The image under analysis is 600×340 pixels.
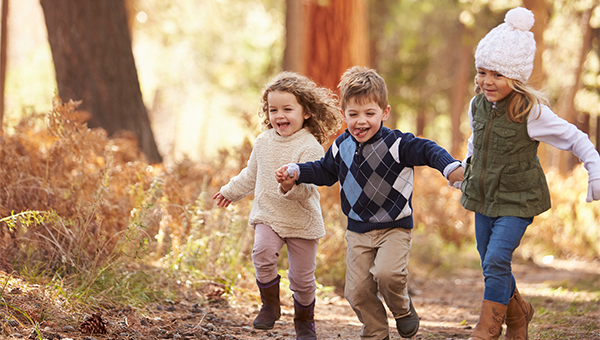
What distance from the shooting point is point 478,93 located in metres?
3.40

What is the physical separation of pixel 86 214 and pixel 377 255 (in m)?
2.08

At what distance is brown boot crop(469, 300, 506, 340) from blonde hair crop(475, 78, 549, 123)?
101 centimetres

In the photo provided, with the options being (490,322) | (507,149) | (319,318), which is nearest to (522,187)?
(507,149)

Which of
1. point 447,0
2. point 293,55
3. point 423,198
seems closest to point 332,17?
point 293,55

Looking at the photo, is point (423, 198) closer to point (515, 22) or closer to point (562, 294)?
point (562, 294)

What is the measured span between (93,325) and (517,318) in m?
2.39

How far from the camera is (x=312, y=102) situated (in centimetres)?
366

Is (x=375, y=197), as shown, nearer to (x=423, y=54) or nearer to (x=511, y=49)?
(x=511, y=49)

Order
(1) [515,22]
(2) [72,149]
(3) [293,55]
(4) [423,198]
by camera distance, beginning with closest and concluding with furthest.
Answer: (1) [515,22]
(2) [72,149]
(3) [293,55]
(4) [423,198]

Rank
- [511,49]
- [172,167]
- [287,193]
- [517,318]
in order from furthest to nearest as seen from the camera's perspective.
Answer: [172,167], [287,193], [517,318], [511,49]

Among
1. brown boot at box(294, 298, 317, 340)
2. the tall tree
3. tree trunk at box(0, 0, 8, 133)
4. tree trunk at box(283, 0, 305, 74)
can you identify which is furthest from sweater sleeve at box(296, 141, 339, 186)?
tree trunk at box(0, 0, 8, 133)

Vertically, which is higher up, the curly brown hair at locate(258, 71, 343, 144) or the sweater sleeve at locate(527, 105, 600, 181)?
the curly brown hair at locate(258, 71, 343, 144)

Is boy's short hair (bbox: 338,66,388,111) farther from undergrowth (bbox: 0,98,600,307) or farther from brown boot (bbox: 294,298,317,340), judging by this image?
undergrowth (bbox: 0,98,600,307)

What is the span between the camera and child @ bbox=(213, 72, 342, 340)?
352cm
